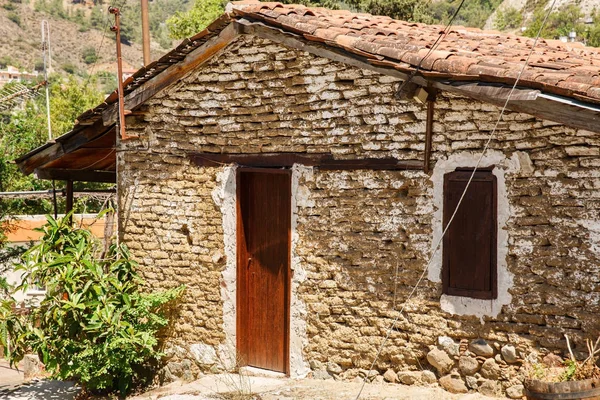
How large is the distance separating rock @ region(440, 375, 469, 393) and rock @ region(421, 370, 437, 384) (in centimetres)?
8

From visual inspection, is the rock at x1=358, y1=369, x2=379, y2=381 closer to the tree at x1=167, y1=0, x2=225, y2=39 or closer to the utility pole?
the utility pole

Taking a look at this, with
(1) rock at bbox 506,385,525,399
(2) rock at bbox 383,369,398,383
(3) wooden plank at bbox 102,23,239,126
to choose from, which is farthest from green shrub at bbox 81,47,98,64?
(1) rock at bbox 506,385,525,399

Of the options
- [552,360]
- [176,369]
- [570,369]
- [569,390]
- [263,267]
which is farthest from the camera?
[176,369]

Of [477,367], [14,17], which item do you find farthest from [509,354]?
[14,17]

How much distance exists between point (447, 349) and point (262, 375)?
2084 millimetres

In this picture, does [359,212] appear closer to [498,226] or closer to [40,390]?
[498,226]

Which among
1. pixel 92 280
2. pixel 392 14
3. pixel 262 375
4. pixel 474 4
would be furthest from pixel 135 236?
pixel 474 4

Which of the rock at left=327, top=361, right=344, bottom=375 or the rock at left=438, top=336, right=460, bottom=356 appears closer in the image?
the rock at left=438, top=336, right=460, bottom=356

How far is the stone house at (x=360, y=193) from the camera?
521 centimetres

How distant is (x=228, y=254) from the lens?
7.01m

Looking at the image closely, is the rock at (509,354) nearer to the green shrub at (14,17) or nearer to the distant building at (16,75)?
the distant building at (16,75)

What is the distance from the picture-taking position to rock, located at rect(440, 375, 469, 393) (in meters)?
5.63

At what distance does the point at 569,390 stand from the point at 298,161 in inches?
126

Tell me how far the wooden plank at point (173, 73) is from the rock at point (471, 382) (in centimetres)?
385
